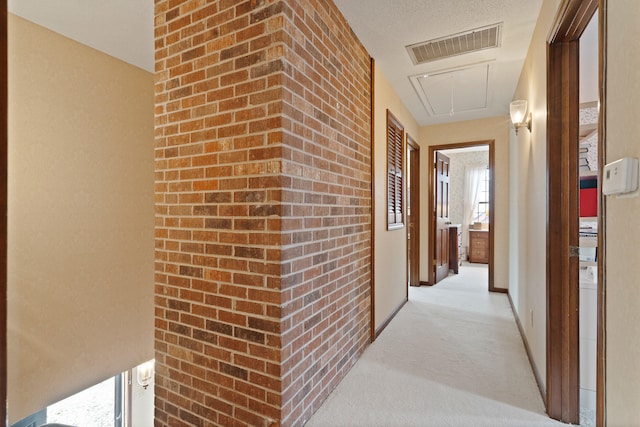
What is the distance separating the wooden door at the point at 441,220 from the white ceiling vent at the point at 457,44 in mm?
2219

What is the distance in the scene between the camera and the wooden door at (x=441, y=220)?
15.4 ft

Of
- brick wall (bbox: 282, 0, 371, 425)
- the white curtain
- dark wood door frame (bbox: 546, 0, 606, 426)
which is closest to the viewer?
brick wall (bbox: 282, 0, 371, 425)

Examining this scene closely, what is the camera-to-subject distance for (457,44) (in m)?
2.48

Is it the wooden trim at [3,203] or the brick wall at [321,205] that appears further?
the brick wall at [321,205]

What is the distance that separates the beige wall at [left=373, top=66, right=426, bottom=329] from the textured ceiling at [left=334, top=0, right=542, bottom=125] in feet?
0.81

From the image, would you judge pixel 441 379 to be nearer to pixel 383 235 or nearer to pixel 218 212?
pixel 383 235

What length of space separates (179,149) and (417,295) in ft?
11.4

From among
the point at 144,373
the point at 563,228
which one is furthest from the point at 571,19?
the point at 144,373

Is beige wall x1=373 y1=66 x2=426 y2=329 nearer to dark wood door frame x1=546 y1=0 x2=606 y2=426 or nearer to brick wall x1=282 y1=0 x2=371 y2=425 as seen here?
brick wall x1=282 y1=0 x2=371 y2=425

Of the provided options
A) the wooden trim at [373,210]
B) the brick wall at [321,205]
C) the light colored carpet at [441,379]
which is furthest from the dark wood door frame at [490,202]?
the brick wall at [321,205]

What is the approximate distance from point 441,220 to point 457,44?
9.95 feet
